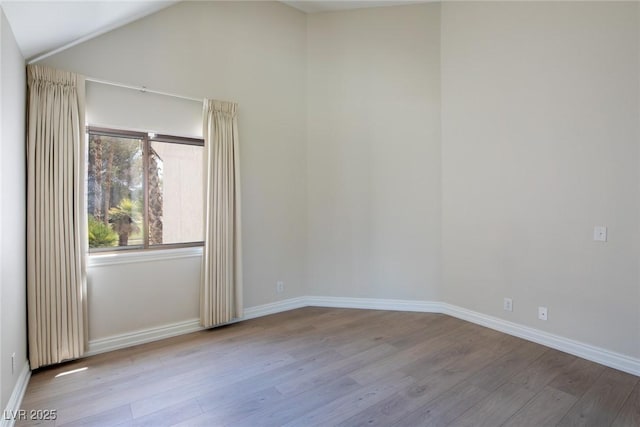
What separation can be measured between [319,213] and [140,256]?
208cm

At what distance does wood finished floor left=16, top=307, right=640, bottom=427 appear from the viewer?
196 cm

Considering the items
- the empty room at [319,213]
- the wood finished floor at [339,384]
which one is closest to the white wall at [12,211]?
the empty room at [319,213]

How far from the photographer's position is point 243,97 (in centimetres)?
358

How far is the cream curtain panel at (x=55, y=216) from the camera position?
2404 millimetres

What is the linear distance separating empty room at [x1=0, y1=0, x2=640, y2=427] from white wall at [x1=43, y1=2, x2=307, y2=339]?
2 cm

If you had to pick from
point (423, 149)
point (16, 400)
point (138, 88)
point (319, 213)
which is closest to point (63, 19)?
point (138, 88)

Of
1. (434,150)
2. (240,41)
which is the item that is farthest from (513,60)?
(240,41)

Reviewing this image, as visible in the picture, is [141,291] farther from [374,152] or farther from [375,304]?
[374,152]

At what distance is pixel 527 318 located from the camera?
3092mm

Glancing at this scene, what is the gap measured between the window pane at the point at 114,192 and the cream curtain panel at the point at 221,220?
0.64 m

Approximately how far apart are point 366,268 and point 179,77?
9.92 feet

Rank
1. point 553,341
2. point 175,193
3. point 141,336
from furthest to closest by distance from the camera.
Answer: point 175,193
point 141,336
point 553,341

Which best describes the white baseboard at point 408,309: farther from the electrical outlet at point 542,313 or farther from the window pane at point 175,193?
the window pane at point 175,193

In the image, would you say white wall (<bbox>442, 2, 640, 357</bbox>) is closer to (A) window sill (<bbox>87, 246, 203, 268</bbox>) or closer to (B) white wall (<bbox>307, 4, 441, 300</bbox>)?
(B) white wall (<bbox>307, 4, 441, 300</bbox>)
